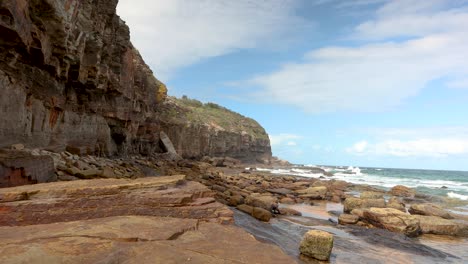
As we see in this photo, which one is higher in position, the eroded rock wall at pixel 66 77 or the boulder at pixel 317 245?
the eroded rock wall at pixel 66 77

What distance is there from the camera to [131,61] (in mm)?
24234

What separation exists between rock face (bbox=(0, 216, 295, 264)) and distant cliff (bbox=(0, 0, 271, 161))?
6.90 metres

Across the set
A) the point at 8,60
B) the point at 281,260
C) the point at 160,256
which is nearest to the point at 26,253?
the point at 160,256

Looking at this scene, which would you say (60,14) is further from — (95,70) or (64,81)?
(95,70)

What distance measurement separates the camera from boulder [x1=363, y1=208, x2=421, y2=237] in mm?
11852

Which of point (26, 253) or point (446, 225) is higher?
point (26, 253)

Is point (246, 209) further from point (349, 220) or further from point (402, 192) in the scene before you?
point (402, 192)

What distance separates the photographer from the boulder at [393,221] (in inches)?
467

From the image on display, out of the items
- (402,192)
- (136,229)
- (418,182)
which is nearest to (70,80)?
(136,229)

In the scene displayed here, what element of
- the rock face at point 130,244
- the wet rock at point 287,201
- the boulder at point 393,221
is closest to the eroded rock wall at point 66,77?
the rock face at point 130,244

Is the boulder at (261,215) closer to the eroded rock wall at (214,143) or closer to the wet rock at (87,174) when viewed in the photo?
the wet rock at (87,174)

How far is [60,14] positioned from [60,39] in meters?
1.35

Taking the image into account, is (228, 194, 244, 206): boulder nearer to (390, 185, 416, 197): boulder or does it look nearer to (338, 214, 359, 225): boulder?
(338, 214, 359, 225): boulder

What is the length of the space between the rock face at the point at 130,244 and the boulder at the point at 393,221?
951cm
